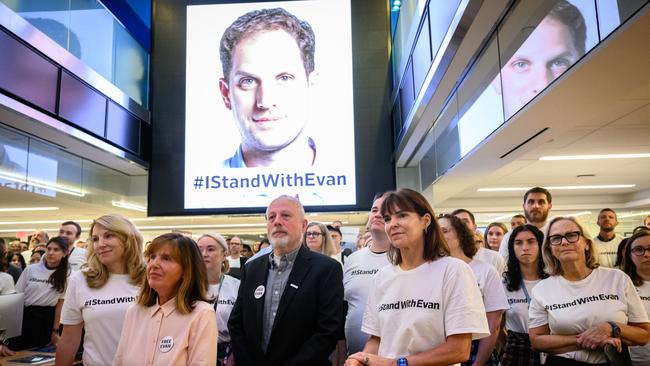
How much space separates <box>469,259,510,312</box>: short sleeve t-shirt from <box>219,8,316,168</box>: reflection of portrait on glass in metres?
6.64

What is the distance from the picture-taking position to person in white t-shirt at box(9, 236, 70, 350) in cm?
456

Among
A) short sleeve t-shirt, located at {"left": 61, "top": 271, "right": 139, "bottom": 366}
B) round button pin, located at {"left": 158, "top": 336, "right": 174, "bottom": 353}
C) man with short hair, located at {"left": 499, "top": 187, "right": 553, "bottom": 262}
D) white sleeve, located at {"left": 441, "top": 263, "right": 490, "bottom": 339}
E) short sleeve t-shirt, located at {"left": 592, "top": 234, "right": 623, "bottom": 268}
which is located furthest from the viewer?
short sleeve t-shirt, located at {"left": 592, "top": 234, "right": 623, "bottom": 268}

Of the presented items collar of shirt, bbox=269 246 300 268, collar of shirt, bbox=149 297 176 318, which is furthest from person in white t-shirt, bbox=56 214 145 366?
collar of shirt, bbox=269 246 300 268

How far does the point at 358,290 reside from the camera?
307 centimetres

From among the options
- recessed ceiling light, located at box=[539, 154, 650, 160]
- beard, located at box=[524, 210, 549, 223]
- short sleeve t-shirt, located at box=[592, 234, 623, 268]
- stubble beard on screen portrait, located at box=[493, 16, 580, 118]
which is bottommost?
short sleeve t-shirt, located at box=[592, 234, 623, 268]

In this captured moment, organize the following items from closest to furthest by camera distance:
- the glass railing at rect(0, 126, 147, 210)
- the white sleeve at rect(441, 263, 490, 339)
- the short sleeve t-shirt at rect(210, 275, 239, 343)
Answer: the white sleeve at rect(441, 263, 490, 339) < the short sleeve t-shirt at rect(210, 275, 239, 343) < the glass railing at rect(0, 126, 147, 210)

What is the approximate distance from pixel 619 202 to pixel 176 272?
9.51 m

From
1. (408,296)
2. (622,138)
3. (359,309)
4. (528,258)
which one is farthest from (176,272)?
(622,138)

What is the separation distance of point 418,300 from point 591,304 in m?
1.07

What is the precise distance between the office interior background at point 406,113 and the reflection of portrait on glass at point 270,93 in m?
1.10

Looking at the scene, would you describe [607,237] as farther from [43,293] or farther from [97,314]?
[43,293]

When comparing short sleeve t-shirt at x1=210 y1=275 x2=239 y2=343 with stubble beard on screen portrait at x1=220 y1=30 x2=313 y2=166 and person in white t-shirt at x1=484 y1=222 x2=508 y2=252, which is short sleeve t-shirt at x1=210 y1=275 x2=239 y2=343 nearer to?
person in white t-shirt at x1=484 y1=222 x2=508 y2=252

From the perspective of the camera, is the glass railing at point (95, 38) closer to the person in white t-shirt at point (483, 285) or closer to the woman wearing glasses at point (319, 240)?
the woman wearing glasses at point (319, 240)

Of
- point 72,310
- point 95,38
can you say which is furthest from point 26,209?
point 72,310
